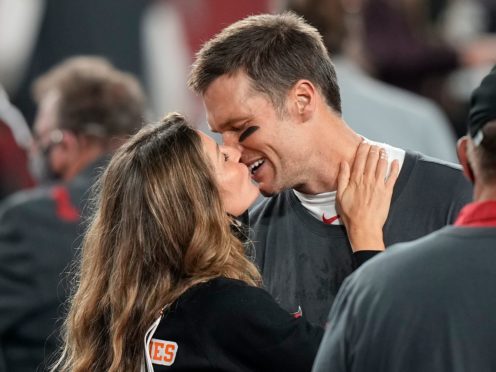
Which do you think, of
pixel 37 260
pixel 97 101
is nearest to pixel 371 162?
pixel 37 260

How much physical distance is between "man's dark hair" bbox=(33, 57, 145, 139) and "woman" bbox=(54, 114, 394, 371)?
202cm

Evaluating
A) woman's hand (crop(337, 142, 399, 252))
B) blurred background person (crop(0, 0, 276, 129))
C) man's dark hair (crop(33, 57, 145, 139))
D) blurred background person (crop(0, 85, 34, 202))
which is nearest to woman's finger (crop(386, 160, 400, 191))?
woman's hand (crop(337, 142, 399, 252))

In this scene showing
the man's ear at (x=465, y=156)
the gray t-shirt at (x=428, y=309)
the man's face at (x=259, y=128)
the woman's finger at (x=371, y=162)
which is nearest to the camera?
the gray t-shirt at (x=428, y=309)

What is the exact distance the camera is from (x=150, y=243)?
3.29m

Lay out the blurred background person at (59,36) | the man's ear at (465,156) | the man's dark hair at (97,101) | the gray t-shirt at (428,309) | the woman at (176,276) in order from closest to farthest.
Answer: the gray t-shirt at (428,309), the man's ear at (465,156), the woman at (176,276), the man's dark hair at (97,101), the blurred background person at (59,36)

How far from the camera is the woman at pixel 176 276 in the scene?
10.2ft

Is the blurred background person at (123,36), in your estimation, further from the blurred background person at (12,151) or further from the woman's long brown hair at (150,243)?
the woman's long brown hair at (150,243)

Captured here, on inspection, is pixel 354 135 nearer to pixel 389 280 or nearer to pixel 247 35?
pixel 247 35

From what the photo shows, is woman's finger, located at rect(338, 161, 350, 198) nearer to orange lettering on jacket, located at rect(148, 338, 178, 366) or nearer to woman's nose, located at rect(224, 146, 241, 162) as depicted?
woman's nose, located at rect(224, 146, 241, 162)

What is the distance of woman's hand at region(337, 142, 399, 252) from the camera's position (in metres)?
3.24

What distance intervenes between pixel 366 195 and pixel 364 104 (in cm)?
207

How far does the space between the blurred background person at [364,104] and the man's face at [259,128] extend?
1709 millimetres

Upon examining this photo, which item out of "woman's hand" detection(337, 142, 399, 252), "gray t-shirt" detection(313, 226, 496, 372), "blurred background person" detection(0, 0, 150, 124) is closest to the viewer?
"gray t-shirt" detection(313, 226, 496, 372)

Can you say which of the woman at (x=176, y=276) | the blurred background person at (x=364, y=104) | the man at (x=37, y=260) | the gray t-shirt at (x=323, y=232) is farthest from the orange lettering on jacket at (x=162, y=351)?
the blurred background person at (x=364, y=104)
